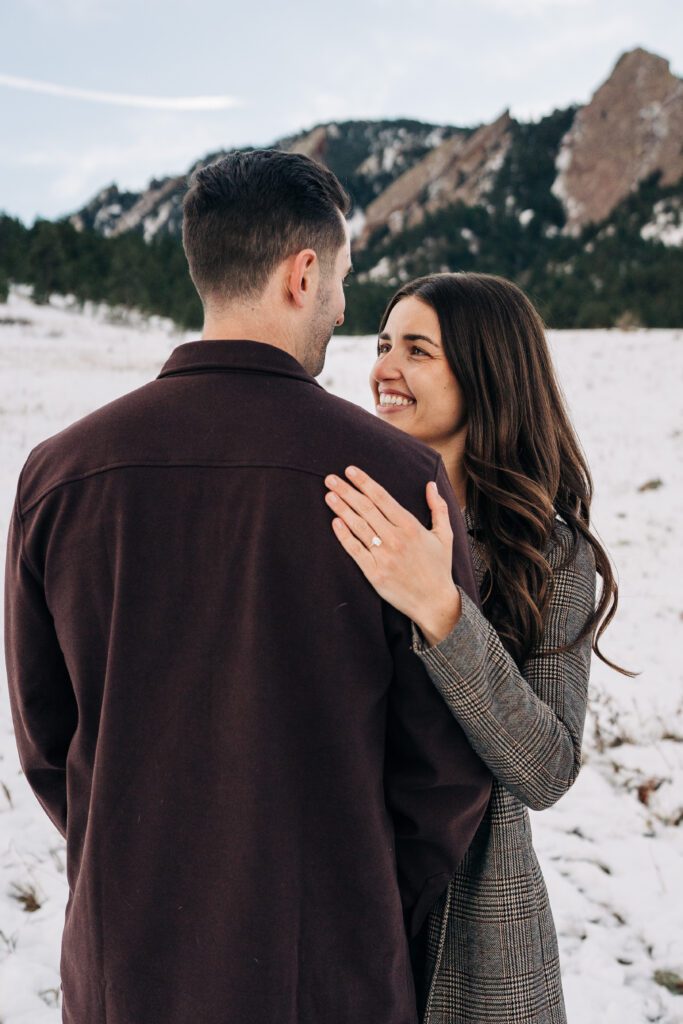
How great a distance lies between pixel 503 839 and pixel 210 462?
44.2 inches

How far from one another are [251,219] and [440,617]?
0.79 m

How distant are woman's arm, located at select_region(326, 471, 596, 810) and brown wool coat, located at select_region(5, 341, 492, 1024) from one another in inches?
2.0

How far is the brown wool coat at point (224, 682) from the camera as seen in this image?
1.26 metres

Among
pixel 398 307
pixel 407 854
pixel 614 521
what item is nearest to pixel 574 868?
pixel 407 854

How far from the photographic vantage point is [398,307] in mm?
2410

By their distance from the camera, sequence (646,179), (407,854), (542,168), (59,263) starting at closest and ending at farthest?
(407,854), (59,263), (646,179), (542,168)

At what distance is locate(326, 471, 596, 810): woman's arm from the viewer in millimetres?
1280

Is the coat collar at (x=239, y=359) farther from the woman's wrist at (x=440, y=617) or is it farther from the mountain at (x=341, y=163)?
the mountain at (x=341, y=163)

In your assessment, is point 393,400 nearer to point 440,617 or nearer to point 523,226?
point 440,617

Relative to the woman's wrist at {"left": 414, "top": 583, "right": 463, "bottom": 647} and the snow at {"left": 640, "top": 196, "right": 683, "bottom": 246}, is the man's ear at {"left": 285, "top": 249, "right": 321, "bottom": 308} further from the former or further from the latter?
the snow at {"left": 640, "top": 196, "right": 683, "bottom": 246}

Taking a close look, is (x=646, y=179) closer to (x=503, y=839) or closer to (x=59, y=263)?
(x=59, y=263)

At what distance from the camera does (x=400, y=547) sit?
1298 millimetres

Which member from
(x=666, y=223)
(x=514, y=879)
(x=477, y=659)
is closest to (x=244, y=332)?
(x=477, y=659)

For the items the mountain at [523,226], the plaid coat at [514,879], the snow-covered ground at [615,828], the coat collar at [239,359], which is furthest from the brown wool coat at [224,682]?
the mountain at [523,226]
